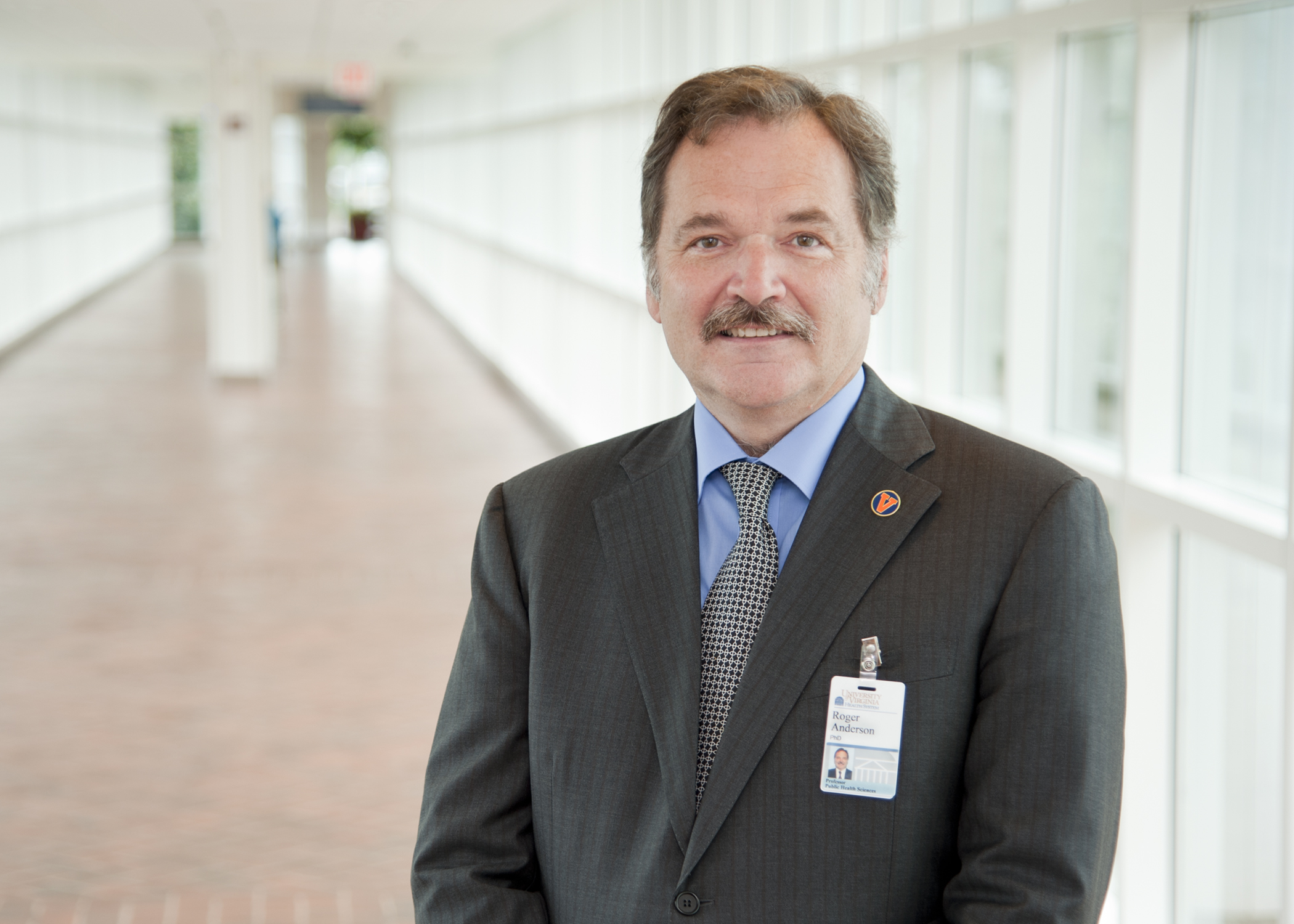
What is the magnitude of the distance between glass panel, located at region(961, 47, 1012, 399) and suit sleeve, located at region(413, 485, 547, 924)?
2702mm

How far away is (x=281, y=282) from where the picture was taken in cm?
2659

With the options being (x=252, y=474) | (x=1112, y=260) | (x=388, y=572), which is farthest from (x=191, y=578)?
(x=1112, y=260)

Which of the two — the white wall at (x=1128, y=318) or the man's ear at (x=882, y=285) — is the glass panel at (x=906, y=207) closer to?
the white wall at (x=1128, y=318)

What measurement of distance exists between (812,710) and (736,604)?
0.17 meters

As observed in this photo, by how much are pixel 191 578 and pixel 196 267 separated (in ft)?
82.1

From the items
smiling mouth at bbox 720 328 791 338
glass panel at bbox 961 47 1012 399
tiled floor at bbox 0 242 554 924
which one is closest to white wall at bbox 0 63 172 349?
tiled floor at bbox 0 242 554 924

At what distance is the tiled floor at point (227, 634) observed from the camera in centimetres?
428

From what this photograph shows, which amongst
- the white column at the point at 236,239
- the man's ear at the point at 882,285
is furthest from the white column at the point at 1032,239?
the white column at the point at 236,239

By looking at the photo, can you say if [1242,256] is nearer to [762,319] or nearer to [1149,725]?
[1149,725]

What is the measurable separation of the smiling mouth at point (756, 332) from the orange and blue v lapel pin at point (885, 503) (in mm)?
210

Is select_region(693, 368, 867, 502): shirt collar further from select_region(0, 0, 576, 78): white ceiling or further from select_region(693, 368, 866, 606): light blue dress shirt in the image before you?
select_region(0, 0, 576, 78): white ceiling

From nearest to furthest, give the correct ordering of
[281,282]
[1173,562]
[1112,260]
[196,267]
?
[1173,562] → [1112,260] → [281,282] → [196,267]

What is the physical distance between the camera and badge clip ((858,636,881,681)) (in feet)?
4.74

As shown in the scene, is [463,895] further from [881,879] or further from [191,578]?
[191,578]
